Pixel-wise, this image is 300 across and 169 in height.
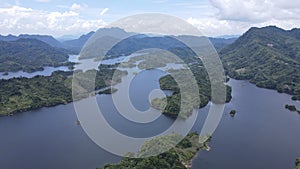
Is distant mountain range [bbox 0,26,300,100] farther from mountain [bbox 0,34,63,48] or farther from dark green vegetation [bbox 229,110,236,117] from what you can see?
mountain [bbox 0,34,63,48]

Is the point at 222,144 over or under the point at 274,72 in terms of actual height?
under

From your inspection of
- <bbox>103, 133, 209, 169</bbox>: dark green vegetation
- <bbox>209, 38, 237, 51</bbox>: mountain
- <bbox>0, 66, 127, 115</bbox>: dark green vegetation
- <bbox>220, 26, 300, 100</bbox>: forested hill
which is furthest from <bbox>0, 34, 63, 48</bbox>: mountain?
<bbox>103, 133, 209, 169</bbox>: dark green vegetation

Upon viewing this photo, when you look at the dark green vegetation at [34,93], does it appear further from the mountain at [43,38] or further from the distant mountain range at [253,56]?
the mountain at [43,38]

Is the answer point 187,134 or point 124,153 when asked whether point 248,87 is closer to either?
point 187,134

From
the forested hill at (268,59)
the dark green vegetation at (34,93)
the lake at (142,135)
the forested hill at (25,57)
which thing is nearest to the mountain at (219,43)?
the forested hill at (268,59)

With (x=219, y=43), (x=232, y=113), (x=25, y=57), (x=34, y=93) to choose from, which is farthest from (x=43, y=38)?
(x=232, y=113)

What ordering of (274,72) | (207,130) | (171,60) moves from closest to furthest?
(207,130) < (274,72) < (171,60)

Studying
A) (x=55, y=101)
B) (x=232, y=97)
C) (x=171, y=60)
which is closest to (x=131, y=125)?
(x=55, y=101)
